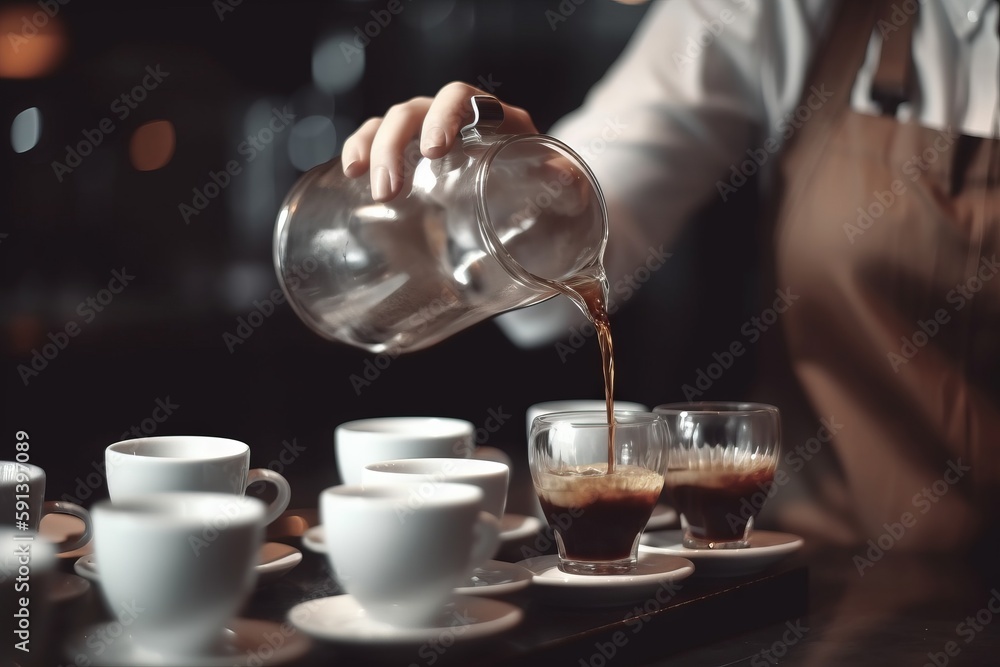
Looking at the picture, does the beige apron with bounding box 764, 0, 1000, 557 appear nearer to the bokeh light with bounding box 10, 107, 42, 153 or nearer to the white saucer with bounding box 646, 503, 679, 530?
the white saucer with bounding box 646, 503, 679, 530

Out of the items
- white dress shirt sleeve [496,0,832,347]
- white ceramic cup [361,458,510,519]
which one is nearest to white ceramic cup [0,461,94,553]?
white ceramic cup [361,458,510,519]

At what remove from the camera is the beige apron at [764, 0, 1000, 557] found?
158 centimetres

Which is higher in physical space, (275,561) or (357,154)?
(357,154)

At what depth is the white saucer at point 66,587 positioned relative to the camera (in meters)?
0.92

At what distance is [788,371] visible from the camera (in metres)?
1.87

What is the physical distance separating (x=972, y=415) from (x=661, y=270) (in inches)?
62.1

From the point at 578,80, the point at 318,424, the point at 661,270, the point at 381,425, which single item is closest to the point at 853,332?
the point at 381,425

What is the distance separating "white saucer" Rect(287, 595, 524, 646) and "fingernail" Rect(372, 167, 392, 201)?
0.45m

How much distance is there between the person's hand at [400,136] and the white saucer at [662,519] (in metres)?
0.52

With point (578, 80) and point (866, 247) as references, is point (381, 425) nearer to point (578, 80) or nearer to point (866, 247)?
point (866, 247)

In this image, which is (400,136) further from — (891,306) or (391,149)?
(891,306)

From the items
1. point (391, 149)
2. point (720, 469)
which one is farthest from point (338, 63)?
point (720, 469)

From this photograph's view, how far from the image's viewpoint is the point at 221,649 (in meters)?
0.78

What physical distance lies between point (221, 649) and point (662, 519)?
0.69m
